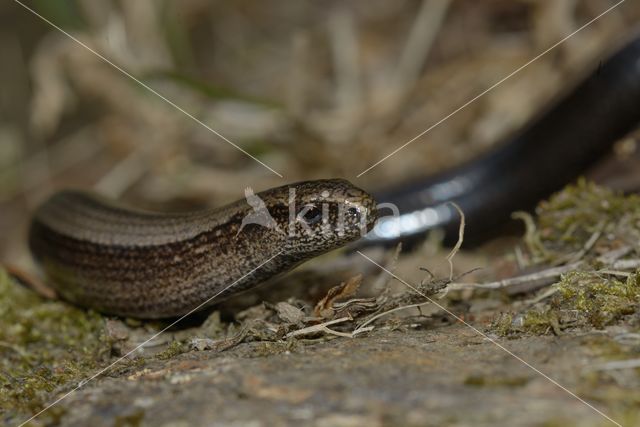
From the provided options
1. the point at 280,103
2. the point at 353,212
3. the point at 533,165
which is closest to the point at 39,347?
the point at 353,212

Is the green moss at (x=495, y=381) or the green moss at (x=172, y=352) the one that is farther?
the green moss at (x=172, y=352)

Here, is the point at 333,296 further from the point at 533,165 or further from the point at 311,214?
the point at 533,165

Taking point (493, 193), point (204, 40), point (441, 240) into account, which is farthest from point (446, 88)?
point (204, 40)

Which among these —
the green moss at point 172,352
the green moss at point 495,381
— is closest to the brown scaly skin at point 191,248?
the green moss at point 172,352

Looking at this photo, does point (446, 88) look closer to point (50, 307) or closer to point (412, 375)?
point (50, 307)

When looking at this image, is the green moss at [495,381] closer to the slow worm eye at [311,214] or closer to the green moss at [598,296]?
the green moss at [598,296]

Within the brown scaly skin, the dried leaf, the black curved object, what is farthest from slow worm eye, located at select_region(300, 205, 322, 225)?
the black curved object

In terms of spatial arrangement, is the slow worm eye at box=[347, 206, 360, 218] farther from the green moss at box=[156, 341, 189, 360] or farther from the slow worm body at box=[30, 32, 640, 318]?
the green moss at box=[156, 341, 189, 360]
